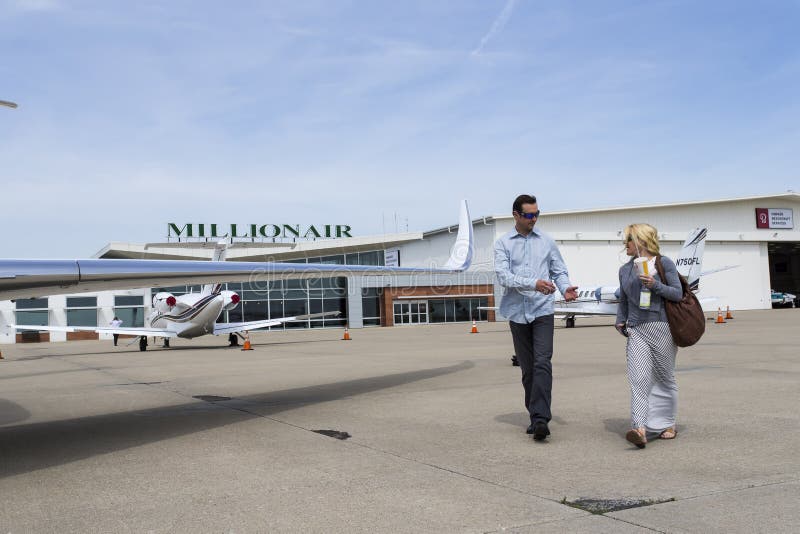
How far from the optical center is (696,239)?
26.1m

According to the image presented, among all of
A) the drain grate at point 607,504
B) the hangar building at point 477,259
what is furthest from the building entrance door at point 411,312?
the drain grate at point 607,504

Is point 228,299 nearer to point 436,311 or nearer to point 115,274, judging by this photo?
point 115,274

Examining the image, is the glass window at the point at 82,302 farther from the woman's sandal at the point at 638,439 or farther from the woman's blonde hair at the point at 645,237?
the woman's sandal at the point at 638,439

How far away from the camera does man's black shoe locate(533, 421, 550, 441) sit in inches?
226

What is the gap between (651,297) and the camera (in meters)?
5.76

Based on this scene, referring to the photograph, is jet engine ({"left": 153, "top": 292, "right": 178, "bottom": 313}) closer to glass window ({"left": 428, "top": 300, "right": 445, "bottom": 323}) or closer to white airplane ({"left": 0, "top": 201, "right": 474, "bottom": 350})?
white airplane ({"left": 0, "top": 201, "right": 474, "bottom": 350})

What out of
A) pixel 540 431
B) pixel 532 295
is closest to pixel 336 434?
pixel 540 431

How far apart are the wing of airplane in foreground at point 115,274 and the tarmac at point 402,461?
148 cm

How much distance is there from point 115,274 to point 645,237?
15.0 ft

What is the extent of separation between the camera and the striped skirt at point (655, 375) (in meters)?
5.71

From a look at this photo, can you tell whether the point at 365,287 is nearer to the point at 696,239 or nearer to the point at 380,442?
the point at 696,239

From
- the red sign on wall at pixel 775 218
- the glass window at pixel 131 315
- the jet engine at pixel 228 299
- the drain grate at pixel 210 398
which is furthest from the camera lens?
the red sign on wall at pixel 775 218

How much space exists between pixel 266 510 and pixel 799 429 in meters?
4.70

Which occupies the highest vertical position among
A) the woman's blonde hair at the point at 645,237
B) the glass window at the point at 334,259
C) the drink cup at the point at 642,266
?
the glass window at the point at 334,259
